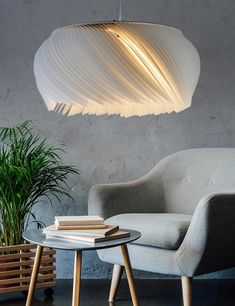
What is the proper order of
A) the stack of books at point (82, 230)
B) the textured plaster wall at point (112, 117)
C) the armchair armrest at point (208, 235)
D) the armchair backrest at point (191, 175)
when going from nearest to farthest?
1. the stack of books at point (82, 230)
2. the armchair armrest at point (208, 235)
3. the armchair backrest at point (191, 175)
4. the textured plaster wall at point (112, 117)

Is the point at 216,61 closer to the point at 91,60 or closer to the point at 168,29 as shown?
the point at 168,29

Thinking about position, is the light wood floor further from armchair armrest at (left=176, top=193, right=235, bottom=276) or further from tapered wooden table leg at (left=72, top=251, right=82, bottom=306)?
tapered wooden table leg at (left=72, top=251, right=82, bottom=306)

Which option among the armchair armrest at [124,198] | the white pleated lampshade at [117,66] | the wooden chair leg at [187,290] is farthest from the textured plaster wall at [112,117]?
the white pleated lampshade at [117,66]

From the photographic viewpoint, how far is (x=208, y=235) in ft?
9.21

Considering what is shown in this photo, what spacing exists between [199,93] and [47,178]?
46.5 inches

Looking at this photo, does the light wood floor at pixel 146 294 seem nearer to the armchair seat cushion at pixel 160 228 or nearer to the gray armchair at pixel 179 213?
the gray armchair at pixel 179 213

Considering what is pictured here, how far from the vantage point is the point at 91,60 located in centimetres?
239

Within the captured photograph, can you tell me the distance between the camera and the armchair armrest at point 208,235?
2.80m

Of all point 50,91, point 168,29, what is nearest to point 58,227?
point 50,91

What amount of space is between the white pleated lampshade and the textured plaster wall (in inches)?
56.3

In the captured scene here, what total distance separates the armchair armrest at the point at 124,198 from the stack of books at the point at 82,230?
70cm

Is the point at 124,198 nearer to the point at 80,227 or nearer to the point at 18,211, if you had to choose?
the point at 18,211

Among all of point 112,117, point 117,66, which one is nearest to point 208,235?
point 117,66

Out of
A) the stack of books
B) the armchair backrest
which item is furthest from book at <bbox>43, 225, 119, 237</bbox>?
the armchair backrest
